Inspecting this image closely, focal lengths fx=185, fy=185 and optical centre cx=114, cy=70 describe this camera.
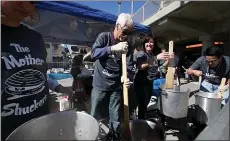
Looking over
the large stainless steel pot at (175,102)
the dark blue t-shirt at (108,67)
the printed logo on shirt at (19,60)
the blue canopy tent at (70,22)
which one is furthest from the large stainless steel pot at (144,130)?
the blue canopy tent at (70,22)

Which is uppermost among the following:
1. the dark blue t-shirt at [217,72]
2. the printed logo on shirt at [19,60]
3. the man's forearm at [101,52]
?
the man's forearm at [101,52]

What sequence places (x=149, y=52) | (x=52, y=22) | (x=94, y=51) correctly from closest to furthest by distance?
(x=94, y=51)
(x=149, y=52)
(x=52, y=22)

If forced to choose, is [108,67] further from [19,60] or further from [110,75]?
[19,60]

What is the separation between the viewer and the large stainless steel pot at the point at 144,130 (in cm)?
202

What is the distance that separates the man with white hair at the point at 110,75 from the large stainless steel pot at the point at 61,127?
2.64 ft

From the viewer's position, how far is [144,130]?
2.10 meters

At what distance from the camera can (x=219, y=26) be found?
29.0ft

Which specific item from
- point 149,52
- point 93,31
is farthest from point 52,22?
point 149,52

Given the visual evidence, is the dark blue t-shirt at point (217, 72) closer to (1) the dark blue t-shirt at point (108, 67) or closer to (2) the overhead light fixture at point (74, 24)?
(1) the dark blue t-shirt at point (108, 67)

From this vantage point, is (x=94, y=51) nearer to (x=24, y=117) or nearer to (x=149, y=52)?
(x=24, y=117)

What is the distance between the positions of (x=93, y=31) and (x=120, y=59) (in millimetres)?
2424

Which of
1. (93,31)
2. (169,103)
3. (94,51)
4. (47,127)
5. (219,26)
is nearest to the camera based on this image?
(47,127)

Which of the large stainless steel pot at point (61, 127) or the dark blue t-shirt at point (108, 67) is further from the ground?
the dark blue t-shirt at point (108, 67)

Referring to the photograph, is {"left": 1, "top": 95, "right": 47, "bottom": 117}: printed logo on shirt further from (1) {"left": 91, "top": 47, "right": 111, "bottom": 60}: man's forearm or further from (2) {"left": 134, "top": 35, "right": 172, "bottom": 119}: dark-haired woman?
(2) {"left": 134, "top": 35, "right": 172, "bottom": 119}: dark-haired woman
